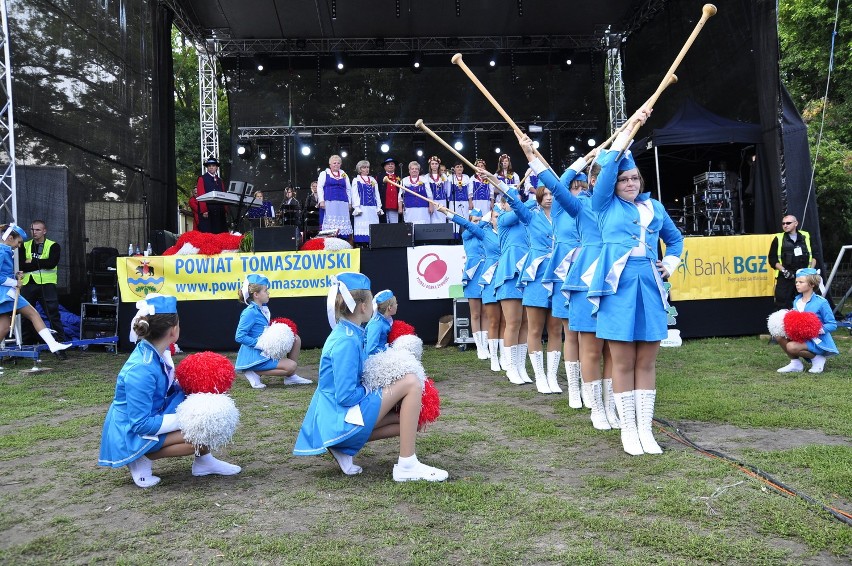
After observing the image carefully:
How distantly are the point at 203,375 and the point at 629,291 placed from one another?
2602 mm

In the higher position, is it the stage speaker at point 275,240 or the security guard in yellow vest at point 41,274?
the stage speaker at point 275,240

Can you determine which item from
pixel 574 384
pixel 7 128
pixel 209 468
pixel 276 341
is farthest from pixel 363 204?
pixel 209 468

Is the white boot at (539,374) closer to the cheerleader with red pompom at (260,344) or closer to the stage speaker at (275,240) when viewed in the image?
the cheerleader with red pompom at (260,344)

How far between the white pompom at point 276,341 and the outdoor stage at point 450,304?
127 inches

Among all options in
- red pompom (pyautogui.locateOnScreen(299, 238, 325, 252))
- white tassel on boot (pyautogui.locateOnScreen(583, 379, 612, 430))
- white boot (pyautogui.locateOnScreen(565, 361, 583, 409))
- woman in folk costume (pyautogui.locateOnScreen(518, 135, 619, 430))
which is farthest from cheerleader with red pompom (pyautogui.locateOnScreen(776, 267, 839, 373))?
red pompom (pyautogui.locateOnScreen(299, 238, 325, 252))

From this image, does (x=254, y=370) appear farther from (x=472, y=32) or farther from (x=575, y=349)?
(x=472, y=32)

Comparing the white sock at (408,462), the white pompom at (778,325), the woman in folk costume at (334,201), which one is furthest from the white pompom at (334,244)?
the white sock at (408,462)

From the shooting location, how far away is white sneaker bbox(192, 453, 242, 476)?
3852 millimetres

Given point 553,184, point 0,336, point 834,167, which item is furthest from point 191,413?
point 834,167

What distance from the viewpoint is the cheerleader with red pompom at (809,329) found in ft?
22.9

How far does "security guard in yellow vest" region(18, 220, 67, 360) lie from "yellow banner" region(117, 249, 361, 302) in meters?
1.08

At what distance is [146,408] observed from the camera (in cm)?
354

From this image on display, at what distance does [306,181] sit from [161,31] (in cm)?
503

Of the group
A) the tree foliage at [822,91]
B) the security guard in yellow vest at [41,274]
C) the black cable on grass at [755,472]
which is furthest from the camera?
the tree foliage at [822,91]
